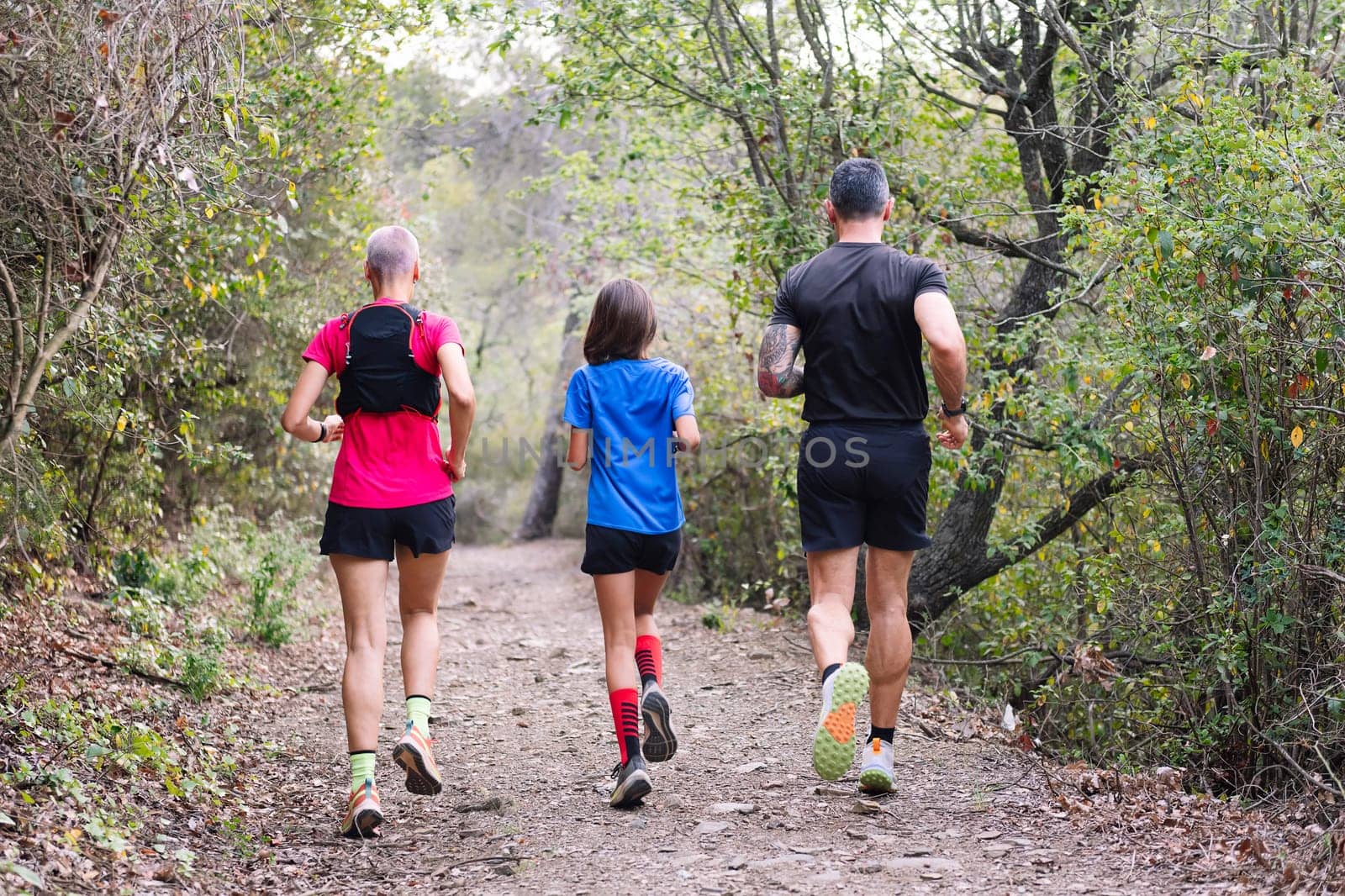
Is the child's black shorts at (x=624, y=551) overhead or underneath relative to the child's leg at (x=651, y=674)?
overhead

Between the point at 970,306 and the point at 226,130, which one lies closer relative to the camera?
the point at 226,130

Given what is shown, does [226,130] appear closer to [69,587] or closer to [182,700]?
[182,700]

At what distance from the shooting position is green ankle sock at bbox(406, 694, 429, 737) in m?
4.37

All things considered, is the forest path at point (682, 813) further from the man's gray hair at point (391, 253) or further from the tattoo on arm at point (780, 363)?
the man's gray hair at point (391, 253)

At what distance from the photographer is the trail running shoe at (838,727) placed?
3.93 metres

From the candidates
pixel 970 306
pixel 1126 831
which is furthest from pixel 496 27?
pixel 1126 831

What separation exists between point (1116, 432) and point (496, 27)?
511cm

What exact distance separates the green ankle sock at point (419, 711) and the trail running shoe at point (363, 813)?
0.26 m

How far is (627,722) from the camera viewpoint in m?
4.48

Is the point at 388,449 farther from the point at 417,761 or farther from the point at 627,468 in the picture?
the point at 417,761

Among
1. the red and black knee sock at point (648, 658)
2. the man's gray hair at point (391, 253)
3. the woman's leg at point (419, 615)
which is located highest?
the man's gray hair at point (391, 253)

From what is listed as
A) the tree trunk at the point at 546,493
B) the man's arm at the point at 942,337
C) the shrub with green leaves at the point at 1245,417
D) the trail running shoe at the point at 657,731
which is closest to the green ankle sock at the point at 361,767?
the trail running shoe at the point at 657,731

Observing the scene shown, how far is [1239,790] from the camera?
4.46 m

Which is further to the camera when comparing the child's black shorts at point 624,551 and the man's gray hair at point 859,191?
the child's black shorts at point 624,551
